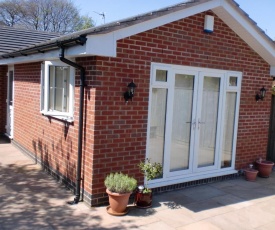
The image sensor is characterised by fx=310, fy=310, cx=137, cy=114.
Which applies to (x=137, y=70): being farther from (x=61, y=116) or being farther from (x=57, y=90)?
(x=57, y=90)

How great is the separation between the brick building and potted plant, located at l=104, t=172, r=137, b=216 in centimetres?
38

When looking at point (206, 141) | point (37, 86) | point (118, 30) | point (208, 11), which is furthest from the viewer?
point (37, 86)

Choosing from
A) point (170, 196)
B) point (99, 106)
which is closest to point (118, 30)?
point (99, 106)

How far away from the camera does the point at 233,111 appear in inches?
301

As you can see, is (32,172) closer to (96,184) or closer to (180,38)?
(96,184)

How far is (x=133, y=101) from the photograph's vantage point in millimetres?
5805

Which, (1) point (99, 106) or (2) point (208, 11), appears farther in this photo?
(2) point (208, 11)

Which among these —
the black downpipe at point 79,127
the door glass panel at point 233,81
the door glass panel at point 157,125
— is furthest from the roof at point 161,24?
the door glass panel at point 157,125

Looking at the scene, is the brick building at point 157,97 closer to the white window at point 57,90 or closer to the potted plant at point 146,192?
the white window at point 57,90

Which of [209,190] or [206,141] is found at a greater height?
[206,141]

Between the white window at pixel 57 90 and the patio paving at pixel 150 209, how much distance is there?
1538 millimetres

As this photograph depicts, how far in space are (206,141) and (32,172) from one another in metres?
4.19

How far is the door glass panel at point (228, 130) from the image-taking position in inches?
297

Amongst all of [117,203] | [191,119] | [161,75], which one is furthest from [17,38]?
[117,203]
